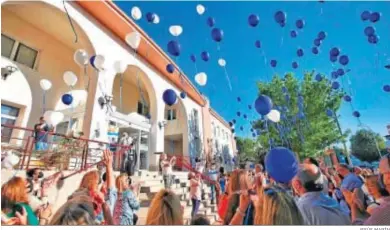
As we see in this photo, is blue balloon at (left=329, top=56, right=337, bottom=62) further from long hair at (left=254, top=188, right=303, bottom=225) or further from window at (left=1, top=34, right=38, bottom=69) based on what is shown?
window at (left=1, top=34, right=38, bottom=69)

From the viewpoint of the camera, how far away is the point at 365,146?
22.7m

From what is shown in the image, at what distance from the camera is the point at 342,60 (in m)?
6.22

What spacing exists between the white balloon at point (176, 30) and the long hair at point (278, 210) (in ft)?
17.2

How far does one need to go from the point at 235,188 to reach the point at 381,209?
1.08 metres

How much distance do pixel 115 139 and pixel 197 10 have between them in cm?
473

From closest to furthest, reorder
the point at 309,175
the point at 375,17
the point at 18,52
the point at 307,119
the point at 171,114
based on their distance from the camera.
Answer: the point at 309,175
the point at 375,17
the point at 18,52
the point at 171,114
the point at 307,119

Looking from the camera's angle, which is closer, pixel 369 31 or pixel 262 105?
pixel 262 105

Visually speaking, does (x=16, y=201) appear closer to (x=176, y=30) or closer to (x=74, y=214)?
(x=74, y=214)

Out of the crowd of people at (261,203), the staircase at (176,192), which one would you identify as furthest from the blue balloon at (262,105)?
the staircase at (176,192)

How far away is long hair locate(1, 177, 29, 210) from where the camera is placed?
1.63m

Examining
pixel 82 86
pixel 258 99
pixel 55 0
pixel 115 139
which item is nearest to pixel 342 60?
pixel 258 99

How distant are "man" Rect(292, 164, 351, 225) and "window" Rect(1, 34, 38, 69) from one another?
7.89m

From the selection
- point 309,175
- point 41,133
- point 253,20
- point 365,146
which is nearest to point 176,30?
point 253,20

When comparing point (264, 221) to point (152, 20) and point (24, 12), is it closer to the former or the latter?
point (152, 20)
